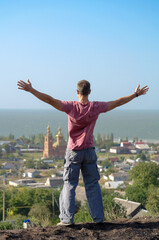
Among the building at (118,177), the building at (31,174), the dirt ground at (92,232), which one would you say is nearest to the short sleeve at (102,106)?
the dirt ground at (92,232)

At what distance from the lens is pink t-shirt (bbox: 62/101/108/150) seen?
4.47 m

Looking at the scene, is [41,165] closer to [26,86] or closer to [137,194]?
[137,194]

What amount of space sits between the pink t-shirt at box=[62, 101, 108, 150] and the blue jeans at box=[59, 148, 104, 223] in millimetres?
84

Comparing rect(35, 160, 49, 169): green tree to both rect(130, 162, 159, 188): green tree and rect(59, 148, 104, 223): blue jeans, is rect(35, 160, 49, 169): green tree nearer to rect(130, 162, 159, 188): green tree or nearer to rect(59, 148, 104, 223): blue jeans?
rect(130, 162, 159, 188): green tree

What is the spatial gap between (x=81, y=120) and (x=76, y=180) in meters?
0.63

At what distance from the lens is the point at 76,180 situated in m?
4.57

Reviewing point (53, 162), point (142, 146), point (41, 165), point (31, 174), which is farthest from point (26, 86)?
point (142, 146)

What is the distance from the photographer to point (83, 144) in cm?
451

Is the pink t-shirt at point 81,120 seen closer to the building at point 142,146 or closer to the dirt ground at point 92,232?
the dirt ground at point 92,232

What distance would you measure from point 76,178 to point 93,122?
2.00 feet

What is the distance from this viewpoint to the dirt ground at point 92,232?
4027mm

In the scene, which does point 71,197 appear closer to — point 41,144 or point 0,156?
point 0,156

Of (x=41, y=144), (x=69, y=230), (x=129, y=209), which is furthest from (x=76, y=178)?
(x=41, y=144)

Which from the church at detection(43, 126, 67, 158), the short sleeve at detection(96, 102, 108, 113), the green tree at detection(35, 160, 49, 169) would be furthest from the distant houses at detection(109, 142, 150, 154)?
the short sleeve at detection(96, 102, 108, 113)
